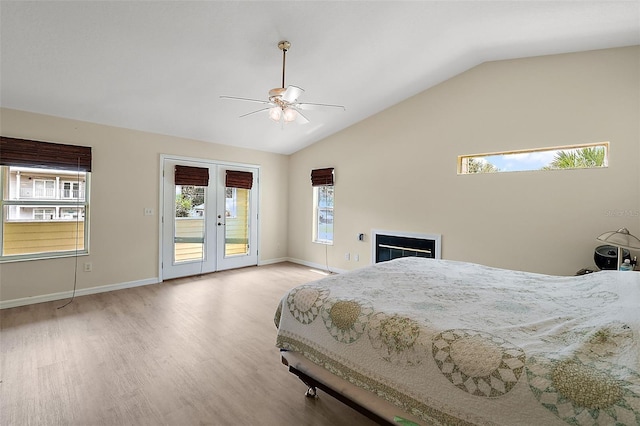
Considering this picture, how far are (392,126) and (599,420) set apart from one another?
172 inches

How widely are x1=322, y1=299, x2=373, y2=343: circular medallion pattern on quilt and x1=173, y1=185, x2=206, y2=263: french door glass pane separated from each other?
4066 mm

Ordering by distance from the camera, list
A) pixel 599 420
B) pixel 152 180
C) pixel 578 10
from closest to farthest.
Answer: pixel 599 420 < pixel 578 10 < pixel 152 180

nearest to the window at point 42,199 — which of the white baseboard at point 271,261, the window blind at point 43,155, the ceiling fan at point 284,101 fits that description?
Answer: the window blind at point 43,155

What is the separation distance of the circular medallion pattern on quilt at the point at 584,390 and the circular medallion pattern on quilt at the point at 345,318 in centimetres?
73

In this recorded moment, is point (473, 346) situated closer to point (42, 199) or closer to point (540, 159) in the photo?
point (540, 159)

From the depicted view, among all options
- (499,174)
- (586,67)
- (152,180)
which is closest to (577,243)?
(499,174)

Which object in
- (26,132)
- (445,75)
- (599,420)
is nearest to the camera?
(599,420)

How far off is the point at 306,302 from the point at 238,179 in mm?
4246

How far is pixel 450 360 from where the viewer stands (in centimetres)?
122

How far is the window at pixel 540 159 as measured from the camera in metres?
3.22

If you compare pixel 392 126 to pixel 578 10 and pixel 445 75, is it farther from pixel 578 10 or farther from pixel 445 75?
pixel 578 10

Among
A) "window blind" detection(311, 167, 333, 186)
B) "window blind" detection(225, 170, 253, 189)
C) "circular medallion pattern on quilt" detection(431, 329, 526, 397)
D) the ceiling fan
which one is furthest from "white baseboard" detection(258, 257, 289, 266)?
"circular medallion pattern on quilt" detection(431, 329, 526, 397)

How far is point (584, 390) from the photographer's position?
3.16 feet

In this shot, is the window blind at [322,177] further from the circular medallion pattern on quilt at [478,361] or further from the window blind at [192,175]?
the circular medallion pattern on quilt at [478,361]
